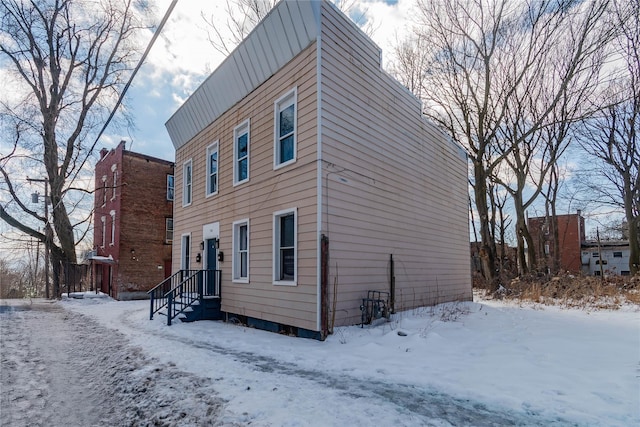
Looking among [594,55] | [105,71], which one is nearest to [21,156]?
[105,71]

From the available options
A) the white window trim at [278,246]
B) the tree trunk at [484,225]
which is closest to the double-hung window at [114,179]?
the white window trim at [278,246]

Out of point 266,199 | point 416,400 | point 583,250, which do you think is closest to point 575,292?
point 266,199

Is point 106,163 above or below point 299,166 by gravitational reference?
above

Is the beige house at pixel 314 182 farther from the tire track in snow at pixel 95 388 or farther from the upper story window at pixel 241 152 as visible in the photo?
the tire track in snow at pixel 95 388

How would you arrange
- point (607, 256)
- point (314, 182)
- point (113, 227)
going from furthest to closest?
point (607, 256), point (113, 227), point (314, 182)

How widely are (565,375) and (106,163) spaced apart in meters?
24.2

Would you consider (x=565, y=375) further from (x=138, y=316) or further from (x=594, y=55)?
(x=594, y=55)

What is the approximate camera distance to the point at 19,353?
663 centimetres

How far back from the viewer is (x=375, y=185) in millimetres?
8898

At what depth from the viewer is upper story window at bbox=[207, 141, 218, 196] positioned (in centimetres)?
1166

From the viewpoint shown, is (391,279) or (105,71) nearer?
(391,279)

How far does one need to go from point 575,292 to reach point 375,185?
28.2 ft

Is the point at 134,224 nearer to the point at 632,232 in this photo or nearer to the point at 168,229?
the point at 168,229

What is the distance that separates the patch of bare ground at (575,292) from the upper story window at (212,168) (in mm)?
10904
